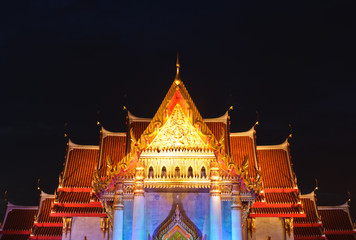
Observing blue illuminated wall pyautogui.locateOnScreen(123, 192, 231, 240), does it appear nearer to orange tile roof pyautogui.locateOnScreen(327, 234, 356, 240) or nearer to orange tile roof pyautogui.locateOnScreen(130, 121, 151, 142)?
orange tile roof pyautogui.locateOnScreen(130, 121, 151, 142)

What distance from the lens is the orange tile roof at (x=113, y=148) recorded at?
28.2m

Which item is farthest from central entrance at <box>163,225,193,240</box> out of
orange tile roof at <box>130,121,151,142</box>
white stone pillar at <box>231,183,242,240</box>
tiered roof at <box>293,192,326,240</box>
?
tiered roof at <box>293,192,326,240</box>

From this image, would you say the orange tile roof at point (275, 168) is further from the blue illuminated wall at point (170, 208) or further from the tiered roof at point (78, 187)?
the blue illuminated wall at point (170, 208)

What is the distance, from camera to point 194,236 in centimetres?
1513

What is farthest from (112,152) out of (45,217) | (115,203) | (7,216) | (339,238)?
(339,238)

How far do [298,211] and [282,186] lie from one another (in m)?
2.19

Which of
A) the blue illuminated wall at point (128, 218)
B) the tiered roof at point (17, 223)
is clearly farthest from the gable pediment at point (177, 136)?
the tiered roof at point (17, 223)

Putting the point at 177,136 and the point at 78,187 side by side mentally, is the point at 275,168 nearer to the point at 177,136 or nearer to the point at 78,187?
the point at 78,187

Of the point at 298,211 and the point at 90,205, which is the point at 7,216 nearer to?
the point at 90,205

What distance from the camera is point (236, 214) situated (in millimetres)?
15055

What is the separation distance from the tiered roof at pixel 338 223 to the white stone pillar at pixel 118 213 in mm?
21780

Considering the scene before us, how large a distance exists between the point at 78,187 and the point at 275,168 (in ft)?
47.0

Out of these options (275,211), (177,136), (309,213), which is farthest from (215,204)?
(309,213)

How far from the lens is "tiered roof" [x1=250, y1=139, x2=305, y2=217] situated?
1015 inches
